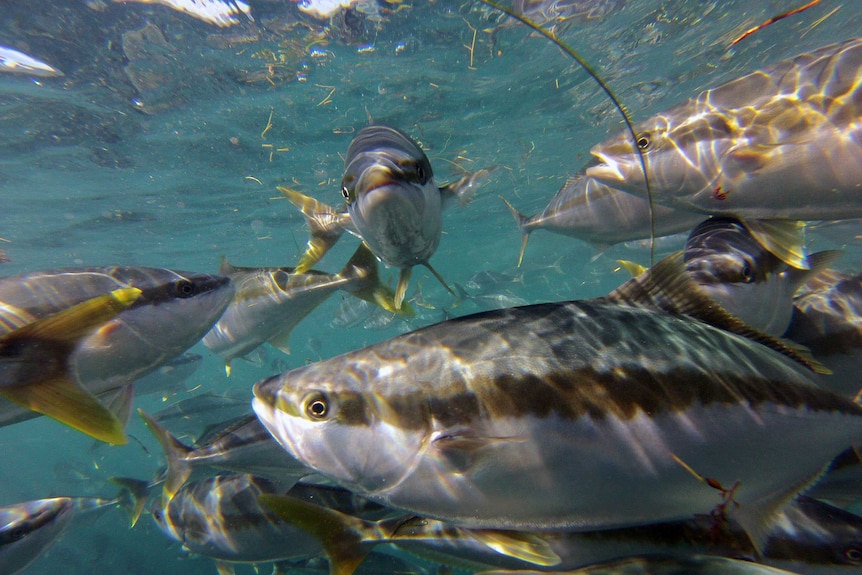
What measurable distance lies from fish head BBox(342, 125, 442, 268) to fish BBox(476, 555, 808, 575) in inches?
83.1

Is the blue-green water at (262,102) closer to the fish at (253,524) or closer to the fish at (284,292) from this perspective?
the fish at (284,292)

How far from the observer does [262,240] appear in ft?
78.5

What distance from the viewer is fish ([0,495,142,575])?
12.5 feet

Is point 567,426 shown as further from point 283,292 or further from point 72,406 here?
point 283,292

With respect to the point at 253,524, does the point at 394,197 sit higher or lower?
higher

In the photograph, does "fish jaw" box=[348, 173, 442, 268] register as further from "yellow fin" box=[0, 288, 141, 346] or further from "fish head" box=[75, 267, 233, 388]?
"yellow fin" box=[0, 288, 141, 346]

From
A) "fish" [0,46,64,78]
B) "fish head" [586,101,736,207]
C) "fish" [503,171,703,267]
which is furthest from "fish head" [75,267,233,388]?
"fish" [0,46,64,78]

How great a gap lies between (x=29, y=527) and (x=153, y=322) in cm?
329

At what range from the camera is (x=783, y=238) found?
255cm

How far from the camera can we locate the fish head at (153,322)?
7.86 feet

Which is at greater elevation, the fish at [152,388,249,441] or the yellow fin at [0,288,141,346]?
the yellow fin at [0,288,141,346]

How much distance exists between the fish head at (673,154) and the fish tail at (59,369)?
10.2 ft

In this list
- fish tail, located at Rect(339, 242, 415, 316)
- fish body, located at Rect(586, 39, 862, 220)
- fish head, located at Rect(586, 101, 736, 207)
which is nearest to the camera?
fish body, located at Rect(586, 39, 862, 220)

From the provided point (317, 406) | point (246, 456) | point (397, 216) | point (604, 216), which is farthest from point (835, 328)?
point (246, 456)
